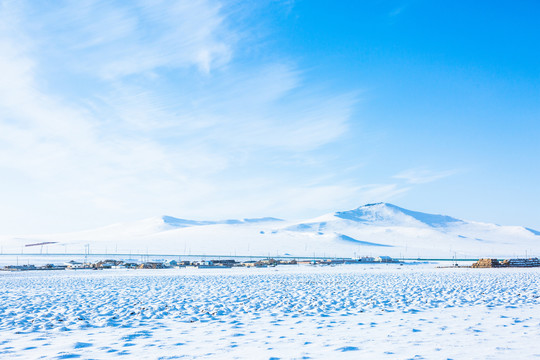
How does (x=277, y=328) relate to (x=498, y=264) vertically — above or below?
above

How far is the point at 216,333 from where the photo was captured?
9414 mm

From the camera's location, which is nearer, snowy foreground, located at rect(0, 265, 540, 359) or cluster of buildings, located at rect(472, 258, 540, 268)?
snowy foreground, located at rect(0, 265, 540, 359)

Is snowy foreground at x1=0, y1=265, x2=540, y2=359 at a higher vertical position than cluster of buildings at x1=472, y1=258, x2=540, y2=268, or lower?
higher

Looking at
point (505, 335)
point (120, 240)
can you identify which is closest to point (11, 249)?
point (120, 240)

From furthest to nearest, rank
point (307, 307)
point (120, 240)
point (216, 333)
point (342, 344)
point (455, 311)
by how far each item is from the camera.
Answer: point (120, 240) → point (307, 307) → point (455, 311) → point (216, 333) → point (342, 344)

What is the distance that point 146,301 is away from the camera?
1544 cm

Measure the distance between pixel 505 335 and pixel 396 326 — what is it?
7.02 ft

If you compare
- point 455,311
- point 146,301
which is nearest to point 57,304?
point 146,301

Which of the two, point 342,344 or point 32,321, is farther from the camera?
point 32,321

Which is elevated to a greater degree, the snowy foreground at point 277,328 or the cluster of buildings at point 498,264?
the snowy foreground at point 277,328

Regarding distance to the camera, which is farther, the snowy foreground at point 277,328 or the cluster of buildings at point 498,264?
the cluster of buildings at point 498,264

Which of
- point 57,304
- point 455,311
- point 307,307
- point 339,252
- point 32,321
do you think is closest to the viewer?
point 32,321

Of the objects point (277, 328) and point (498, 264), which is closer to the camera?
point (277, 328)

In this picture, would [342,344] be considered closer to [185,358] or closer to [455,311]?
[185,358]
